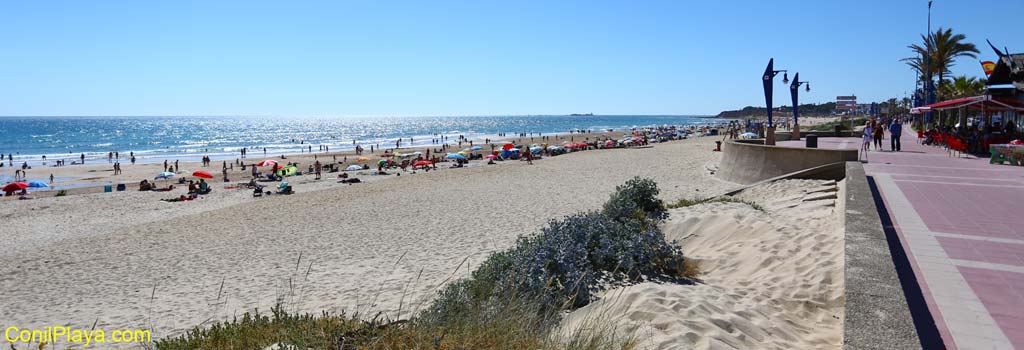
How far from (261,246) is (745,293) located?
9.29 meters

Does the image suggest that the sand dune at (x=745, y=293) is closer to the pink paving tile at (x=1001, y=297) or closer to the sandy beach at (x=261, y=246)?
the pink paving tile at (x=1001, y=297)

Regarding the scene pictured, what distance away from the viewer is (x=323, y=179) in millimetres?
27797

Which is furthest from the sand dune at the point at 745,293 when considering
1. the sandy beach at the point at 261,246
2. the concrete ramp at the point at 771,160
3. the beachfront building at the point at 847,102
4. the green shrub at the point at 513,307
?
the beachfront building at the point at 847,102

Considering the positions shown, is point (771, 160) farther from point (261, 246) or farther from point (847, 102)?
point (847, 102)

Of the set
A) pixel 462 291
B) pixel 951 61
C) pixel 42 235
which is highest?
pixel 951 61

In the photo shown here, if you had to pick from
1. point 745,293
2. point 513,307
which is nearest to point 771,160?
point 745,293

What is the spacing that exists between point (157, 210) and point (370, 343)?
61.2 ft

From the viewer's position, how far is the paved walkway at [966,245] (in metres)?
3.68

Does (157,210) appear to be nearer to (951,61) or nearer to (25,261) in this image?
(25,261)

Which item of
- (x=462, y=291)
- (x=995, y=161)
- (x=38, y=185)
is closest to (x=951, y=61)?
(x=995, y=161)

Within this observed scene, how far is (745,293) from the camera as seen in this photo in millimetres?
5512

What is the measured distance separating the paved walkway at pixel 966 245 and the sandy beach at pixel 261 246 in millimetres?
3495

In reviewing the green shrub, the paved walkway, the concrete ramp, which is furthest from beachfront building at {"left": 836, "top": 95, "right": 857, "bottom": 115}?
the green shrub

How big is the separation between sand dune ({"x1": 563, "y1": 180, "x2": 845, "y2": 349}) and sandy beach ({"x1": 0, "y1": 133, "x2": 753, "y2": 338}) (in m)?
1.61
